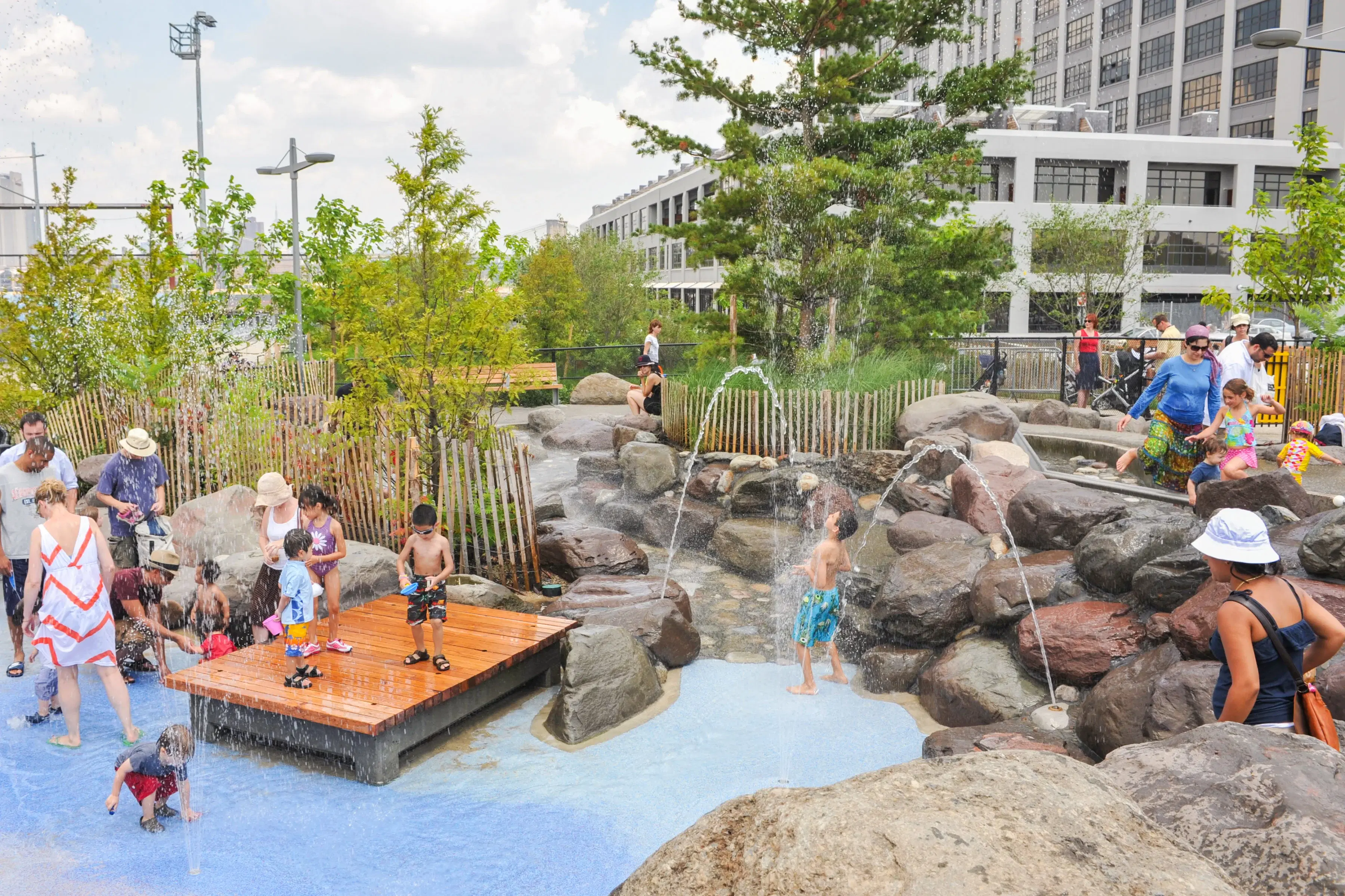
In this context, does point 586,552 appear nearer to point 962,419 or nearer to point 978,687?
point 978,687

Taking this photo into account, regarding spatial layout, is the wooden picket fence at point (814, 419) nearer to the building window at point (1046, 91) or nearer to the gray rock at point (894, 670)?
the gray rock at point (894, 670)

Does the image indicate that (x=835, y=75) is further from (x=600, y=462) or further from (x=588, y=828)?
(x=588, y=828)

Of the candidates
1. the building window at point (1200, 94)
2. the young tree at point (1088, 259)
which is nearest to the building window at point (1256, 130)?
the building window at point (1200, 94)

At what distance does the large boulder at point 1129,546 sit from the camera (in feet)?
24.2

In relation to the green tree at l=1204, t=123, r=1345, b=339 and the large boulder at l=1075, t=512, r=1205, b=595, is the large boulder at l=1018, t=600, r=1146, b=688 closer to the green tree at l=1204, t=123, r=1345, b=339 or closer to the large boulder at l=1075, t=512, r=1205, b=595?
the large boulder at l=1075, t=512, r=1205, b=595

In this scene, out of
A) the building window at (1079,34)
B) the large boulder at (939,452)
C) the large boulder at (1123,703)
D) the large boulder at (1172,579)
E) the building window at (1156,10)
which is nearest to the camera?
the large boulder at (1123,703)

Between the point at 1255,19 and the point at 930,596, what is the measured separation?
5554 centimetres

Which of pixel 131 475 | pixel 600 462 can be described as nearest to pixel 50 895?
pixel 131 475

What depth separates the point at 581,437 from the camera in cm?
1666

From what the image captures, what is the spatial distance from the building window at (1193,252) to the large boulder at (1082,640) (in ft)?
150

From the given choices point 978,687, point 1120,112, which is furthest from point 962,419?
point 1120,112

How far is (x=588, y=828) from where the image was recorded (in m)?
5.65

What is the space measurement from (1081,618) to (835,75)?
1220cm

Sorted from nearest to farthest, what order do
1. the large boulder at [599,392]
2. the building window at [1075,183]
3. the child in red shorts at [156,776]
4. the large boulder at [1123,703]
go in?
the child in red shorts at [156,776], the large boulder at [1123,703], the large boulder at [599,392], the building window at [1075,183]
